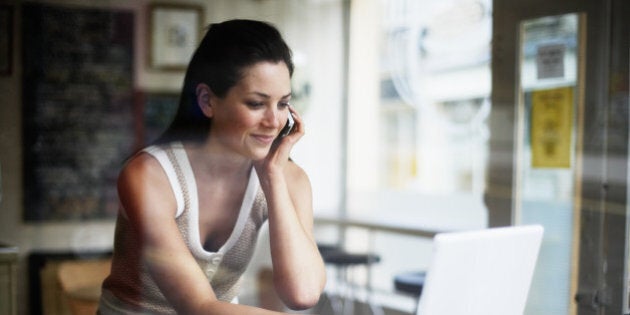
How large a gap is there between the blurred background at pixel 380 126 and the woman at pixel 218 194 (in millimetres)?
42

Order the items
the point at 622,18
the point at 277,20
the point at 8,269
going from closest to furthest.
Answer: the point at 8,269 < the point at 277,20 < the point at 622,18

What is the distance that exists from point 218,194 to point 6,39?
1.84 ft

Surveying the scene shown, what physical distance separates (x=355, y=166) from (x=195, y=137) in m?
0.69

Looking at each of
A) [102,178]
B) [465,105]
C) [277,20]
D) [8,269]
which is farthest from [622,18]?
[8,269]

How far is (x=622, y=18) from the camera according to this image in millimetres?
2898

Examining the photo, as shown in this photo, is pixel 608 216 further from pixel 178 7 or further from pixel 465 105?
pixel 178 7

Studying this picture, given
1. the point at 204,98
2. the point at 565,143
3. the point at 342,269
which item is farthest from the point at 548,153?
the point at 204,98

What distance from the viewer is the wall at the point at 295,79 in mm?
1567

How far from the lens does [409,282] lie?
2.58 meters

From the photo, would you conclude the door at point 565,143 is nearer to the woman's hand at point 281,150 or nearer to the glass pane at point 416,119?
the glass pane at point 416,119

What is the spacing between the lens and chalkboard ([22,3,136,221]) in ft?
5.18

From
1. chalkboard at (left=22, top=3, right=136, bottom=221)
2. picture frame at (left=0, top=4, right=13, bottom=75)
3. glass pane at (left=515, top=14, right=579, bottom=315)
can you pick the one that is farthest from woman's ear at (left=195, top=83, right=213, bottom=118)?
glass pane at (left=515, top=14, right=579, bottom=315)

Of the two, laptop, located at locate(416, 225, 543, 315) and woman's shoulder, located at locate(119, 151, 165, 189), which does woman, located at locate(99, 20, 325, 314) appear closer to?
woman's shoulder, located at locate(119, 151, 165, 189)

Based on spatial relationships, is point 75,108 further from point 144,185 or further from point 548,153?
point 548,153
